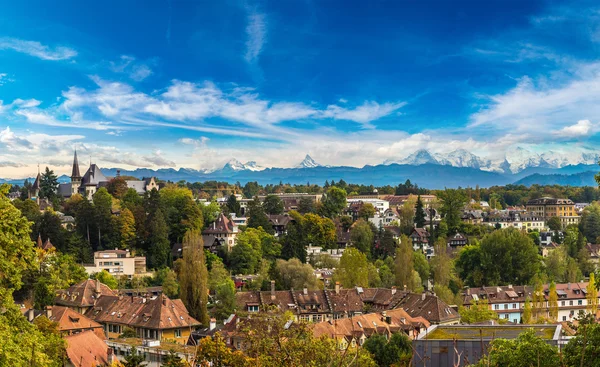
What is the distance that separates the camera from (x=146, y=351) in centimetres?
2842

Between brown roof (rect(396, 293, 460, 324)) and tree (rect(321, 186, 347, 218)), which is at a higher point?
→ tree (rect(321, 186, 347, 218))

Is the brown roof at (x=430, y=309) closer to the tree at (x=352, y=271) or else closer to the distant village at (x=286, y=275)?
the distant village at (x=286, y=275)

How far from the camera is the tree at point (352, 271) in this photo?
49000 millimetres

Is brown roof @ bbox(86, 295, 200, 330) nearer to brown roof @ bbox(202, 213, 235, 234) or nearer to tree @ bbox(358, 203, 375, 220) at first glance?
brown roof @ bbox(202, 213, 235, 234)

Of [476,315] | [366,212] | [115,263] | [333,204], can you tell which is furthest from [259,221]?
[476,315]

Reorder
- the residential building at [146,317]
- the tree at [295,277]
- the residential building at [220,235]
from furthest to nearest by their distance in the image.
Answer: the residential building at [220,235] → the tree at [295,277] → the residential building at [146,317]

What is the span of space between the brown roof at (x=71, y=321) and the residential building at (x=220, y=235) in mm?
23430

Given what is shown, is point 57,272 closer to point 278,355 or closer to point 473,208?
point 278,355

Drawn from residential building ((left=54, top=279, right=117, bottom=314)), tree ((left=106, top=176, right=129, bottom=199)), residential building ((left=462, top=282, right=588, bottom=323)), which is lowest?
residential building ((left=462, top=282, right=588, bottom=323))

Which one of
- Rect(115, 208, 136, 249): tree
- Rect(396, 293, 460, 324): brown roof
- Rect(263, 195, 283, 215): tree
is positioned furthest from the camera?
Rect(263, 195, 283, 215): tree

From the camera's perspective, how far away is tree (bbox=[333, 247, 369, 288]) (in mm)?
49000

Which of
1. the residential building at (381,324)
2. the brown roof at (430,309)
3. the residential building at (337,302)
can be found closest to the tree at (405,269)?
the residential building at (337,302)

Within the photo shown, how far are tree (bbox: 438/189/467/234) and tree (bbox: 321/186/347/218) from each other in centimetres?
1250

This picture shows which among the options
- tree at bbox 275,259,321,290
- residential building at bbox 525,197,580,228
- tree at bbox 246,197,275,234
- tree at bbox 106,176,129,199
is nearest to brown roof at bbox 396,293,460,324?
tree at bbox 275,259,321,290
